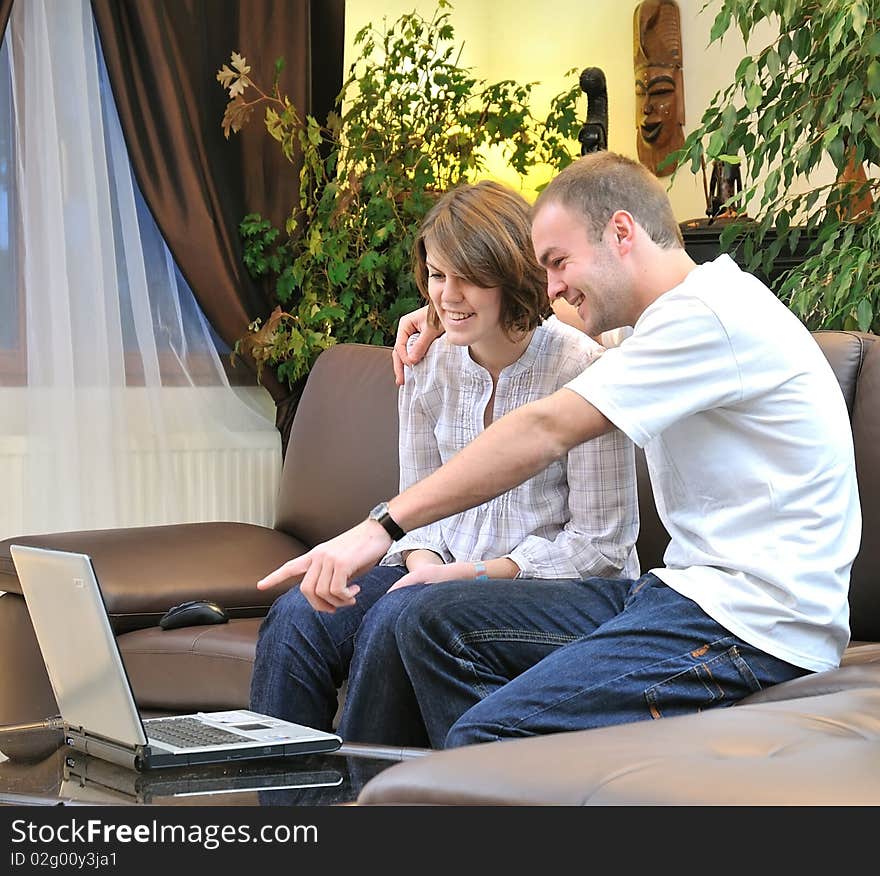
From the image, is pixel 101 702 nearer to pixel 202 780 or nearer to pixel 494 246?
pixel 202 780

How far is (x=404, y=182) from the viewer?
4105mm

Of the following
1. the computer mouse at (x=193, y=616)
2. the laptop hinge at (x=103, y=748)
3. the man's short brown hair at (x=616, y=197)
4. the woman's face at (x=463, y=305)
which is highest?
the man's short brown hair at (x=616, y=197)

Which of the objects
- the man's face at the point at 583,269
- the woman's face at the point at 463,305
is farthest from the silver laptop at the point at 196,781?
the woman's face at the point at 463,305

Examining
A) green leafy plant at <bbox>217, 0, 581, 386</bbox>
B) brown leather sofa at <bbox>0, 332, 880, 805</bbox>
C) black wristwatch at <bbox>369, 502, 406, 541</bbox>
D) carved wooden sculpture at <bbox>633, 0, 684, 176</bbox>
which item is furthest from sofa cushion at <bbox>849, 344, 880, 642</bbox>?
carved wooden sculpture at <bbox>633, 0, 684, 176</bbox>

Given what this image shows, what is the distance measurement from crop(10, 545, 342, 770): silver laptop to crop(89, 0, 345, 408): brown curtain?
2.41 m

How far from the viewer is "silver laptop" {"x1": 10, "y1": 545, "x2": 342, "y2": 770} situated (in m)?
1.54

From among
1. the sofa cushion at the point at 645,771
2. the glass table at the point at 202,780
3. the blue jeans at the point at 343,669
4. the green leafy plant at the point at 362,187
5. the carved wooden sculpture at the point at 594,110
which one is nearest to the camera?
the sofa cushion at the point at 645,771

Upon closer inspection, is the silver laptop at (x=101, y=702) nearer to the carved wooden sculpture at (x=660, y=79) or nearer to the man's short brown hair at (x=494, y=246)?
the man's short brown hair at (x=494, y=246)

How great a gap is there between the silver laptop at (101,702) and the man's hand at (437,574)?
14.4 inches

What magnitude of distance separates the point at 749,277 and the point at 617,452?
18.0 inches

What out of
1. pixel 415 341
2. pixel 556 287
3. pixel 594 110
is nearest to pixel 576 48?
pixel 594 110

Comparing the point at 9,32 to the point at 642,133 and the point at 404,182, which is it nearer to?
the point at 404,182

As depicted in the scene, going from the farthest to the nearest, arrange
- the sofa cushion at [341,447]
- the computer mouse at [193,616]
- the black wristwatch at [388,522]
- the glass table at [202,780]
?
1. the sofa cushion at [341,447]
2. the computer mouse at [193,616]
3. the black wristwatch at [388,522]
4. the glass table at [202,780]

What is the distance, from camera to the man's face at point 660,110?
4.59 m
